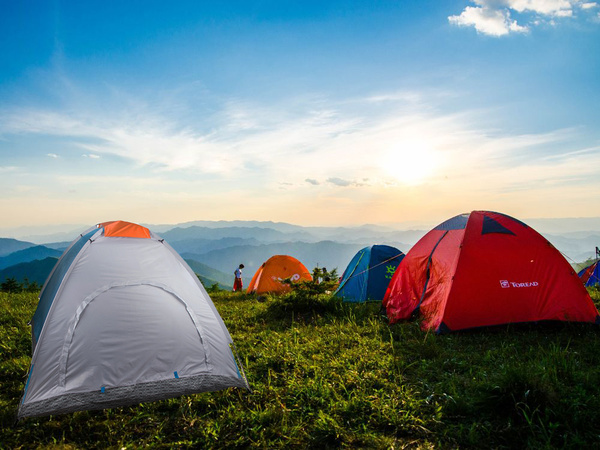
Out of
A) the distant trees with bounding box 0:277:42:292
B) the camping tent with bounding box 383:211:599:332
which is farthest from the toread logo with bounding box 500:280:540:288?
the distant trees with bounding box 0:277:42:292

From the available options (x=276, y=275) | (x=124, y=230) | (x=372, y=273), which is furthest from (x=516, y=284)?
(x=276, y=275)

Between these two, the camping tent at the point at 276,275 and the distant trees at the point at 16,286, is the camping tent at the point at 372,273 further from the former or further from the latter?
the distant trees at the point at 16,286

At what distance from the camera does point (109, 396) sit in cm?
411

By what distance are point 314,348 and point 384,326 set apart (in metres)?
2.04

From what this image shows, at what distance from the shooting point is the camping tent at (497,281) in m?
6.70

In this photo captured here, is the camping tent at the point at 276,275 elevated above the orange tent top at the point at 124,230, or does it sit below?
below

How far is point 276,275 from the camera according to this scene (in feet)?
50.2

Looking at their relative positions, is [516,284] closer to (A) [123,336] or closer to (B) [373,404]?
(B) [373,404]

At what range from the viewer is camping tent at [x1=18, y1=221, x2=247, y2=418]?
410 centimetres

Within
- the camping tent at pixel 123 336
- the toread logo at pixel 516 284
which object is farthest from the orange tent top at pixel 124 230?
the toread logo at pixel 516 284

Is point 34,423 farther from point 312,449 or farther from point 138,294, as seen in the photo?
point 312,449

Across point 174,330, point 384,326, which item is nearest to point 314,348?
point 384,326

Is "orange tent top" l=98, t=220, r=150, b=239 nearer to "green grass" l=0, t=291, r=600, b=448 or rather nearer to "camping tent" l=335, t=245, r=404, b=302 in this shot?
"green grass" l=0, t=291, r=600, b=448

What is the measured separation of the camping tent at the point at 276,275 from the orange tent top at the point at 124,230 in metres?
9.51
